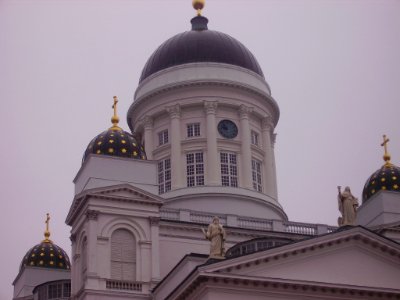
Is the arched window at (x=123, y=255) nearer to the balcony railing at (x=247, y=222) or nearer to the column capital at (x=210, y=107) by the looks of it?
the balcony railing at (x=247, y=222)

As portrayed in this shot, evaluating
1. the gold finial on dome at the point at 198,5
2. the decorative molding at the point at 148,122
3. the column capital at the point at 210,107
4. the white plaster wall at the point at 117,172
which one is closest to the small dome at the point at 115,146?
the white plaster wall at the point at 117,172

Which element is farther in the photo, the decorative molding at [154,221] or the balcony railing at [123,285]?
the decorative molding at [154,221]


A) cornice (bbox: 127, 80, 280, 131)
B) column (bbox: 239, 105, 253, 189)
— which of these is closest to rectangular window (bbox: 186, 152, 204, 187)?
column (bbox: 239, 105, 253, 189)

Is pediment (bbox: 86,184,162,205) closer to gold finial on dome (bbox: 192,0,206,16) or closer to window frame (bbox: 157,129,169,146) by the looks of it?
window frame (bbox: 157,129,169,146)

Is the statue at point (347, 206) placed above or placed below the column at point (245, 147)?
below

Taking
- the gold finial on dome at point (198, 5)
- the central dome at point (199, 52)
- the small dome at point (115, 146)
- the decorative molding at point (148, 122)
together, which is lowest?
the small dome at point (115, 146)

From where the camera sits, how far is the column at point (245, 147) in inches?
2373

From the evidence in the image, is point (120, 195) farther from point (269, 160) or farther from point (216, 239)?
point (269, 160)

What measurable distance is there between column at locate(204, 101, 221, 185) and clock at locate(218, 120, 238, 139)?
2.35 ft

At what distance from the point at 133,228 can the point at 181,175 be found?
10.4 metres

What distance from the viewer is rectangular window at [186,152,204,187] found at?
60.1 metres

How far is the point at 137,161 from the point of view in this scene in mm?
51844

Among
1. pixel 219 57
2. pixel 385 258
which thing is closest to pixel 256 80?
pixel 219 57

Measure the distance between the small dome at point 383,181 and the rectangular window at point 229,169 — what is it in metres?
8.25
